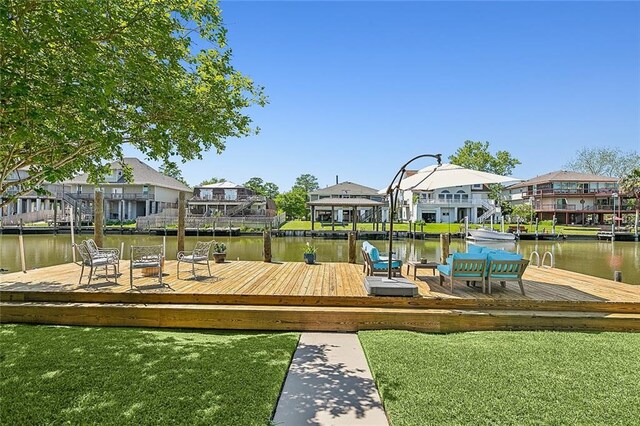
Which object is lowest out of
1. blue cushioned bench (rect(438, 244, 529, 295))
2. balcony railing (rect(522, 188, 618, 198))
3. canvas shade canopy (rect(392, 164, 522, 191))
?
blue cushioned bench (rect(438, 244, 529, 295))

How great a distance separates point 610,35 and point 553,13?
104 inches

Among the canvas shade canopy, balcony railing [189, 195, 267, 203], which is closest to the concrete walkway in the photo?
A: the canvas shade canopy

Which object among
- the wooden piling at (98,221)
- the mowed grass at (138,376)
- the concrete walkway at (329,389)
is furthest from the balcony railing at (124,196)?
the concrete walkway at (329,389)

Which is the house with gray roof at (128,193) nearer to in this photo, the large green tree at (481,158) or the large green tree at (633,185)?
the large green tree at (481,158)

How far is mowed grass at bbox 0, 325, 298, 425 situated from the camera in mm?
2938

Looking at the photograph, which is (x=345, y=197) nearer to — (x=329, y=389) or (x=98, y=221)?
(x=98, y=221)

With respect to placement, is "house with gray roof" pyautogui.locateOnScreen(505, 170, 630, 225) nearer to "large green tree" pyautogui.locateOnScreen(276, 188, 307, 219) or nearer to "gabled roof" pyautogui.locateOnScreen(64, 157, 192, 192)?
"large green tree" pyautogui.locateOnScreen(276, 188, 307, 219)

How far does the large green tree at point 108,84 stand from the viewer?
12.9 ft

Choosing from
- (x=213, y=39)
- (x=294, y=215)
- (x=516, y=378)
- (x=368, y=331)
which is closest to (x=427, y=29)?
(x=213, y=39)

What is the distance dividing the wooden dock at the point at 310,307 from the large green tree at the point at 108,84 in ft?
6.83

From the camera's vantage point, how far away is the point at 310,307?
5785mm

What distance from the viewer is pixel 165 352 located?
433cm

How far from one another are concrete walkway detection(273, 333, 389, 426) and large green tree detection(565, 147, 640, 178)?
73916 millimetres

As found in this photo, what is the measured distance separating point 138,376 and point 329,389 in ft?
6.59
